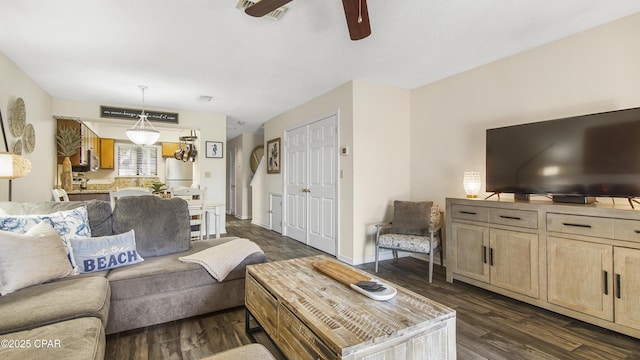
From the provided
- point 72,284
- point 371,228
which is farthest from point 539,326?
point 72,284

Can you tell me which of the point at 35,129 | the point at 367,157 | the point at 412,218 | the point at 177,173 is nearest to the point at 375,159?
the point at 367,157

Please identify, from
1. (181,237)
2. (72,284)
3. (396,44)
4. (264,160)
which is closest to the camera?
(72,284)

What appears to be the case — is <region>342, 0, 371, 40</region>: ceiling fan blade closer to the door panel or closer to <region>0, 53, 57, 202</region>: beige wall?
the door panel

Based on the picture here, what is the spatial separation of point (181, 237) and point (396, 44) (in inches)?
107

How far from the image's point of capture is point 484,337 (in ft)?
Result: 6.71

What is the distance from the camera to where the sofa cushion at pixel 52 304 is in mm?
1302

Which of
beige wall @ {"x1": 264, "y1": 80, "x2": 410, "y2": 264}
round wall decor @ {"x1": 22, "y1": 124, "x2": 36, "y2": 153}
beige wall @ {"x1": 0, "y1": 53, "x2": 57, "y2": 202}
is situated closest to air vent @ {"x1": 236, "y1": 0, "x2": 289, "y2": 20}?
beige wall @ {"x1": 264, "y1": 80, "x2": 410, "y2": 264}

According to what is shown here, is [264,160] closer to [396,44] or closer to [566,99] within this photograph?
[396,44]

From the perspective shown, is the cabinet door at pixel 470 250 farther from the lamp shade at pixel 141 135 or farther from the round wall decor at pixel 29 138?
the round wall decor at pixel 29 138

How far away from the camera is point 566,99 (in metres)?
2.69

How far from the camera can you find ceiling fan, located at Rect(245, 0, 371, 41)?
5.24 ft

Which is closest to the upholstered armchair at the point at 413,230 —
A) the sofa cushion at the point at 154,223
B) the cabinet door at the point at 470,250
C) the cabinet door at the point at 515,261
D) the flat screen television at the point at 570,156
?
the cabinet door at the point at 470,250

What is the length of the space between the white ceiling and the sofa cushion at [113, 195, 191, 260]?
1.51 meters

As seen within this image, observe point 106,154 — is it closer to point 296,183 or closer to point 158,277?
point 296,183
